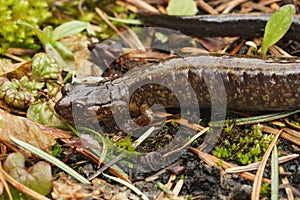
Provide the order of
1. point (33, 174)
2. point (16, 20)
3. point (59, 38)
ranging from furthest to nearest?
1. point (16, 20)
2. point (59, 38)
3. point (33, 174)

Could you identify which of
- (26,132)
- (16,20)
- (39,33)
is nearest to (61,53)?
(39,33)

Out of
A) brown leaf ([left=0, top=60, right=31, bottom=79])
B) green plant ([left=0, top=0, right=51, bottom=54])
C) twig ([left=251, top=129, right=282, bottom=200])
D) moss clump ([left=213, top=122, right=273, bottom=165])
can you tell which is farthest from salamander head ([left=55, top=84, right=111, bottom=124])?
twig ([left=251, top=129, right=282, bottom=200])

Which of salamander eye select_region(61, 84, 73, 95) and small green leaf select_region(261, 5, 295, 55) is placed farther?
small green leaf select_region(261, 5, 295, 55)

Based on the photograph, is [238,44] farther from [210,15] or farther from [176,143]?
[176,143]

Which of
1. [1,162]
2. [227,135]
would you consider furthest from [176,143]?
[1,162]

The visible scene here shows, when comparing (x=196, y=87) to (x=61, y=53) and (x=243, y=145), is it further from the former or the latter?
(x=61, y=53)

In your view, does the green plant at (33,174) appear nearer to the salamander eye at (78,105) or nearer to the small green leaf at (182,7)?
the salamander eye at (78,105)

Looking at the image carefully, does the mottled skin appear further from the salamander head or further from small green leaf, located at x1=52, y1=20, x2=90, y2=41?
small green leaf, located at x1=52, y1=20, x2=90, y2=41
